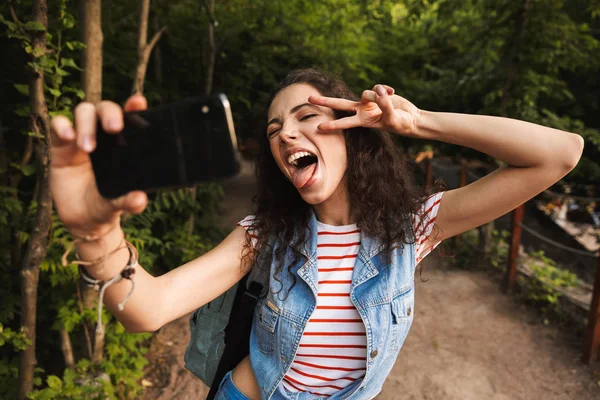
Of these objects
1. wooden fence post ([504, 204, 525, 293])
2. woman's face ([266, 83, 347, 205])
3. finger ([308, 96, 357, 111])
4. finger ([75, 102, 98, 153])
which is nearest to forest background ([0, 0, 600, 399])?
woman's face ([266, 83, 347, 205])

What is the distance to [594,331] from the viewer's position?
136 inches

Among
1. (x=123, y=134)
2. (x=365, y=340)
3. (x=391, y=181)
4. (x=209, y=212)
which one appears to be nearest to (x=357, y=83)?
(x=209, y=212)

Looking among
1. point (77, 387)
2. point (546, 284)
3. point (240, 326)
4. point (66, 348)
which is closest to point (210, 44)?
point (66, 348)

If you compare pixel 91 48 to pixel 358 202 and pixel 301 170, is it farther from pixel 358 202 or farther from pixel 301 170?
pixel 358 202

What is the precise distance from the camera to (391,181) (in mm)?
1619

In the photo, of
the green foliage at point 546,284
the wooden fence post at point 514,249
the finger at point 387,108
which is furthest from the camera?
the wooden fence post at point 514,249

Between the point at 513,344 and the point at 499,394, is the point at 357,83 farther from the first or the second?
the point at 499,394

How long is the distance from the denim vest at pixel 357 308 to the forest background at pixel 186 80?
2.20 ft

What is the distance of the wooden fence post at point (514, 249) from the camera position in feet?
15.3

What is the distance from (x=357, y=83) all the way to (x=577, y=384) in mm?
4408

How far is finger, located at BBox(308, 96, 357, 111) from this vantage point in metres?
1.39

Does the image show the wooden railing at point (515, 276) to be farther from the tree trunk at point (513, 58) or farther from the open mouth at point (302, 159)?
the tree trunk at point (513, 58)

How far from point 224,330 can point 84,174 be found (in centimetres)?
92

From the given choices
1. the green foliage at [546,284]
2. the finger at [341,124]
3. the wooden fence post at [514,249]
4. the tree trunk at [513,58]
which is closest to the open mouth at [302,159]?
the finger at [341,124]
